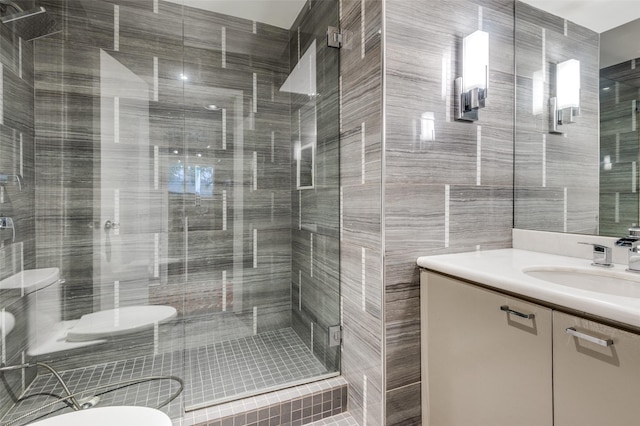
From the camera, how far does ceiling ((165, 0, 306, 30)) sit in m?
1.93

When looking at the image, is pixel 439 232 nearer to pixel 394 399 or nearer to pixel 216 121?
pixel 394 399

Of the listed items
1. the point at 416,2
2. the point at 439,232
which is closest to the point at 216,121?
the point at 416,2

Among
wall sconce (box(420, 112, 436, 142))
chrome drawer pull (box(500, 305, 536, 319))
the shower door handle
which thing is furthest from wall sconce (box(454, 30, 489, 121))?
the shower door handle

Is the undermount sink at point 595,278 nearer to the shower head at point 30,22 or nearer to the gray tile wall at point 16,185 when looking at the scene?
the gray tile wall at point 16,185

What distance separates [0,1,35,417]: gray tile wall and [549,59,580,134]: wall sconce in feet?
8.32

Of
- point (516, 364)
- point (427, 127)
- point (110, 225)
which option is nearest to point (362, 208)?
point (427, 127)

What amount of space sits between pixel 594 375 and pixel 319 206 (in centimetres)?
138

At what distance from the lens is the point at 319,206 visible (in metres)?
1.85

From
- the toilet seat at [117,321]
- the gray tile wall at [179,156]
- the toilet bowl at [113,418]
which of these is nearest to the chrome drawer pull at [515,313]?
the toilet bowl at [113,418]

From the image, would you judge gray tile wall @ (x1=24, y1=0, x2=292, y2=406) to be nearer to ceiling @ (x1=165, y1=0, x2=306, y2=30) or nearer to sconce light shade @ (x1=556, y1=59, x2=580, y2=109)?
ceiling @ (x1=165, y1=0, x2=306, y2=30)

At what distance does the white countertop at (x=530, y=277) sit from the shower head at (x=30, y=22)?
83.7 inches

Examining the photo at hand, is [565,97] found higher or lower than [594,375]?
higher

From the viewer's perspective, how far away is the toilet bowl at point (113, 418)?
3.38 ft

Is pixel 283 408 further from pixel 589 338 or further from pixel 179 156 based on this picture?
pixel 179 156
